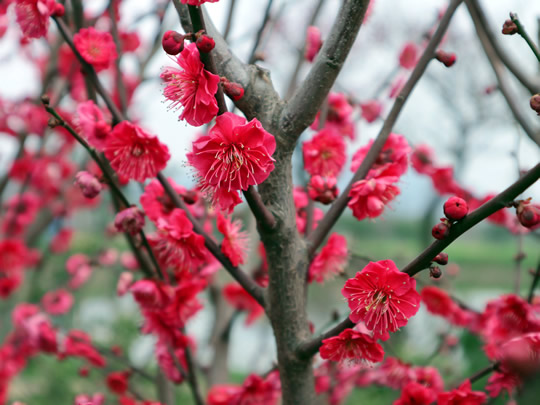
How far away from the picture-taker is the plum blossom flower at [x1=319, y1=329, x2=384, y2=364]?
795 mm

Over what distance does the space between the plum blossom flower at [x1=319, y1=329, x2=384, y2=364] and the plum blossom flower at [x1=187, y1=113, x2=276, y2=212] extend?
0.29 metres

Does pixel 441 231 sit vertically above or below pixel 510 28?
below

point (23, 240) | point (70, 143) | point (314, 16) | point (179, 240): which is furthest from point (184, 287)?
point (70, 143)

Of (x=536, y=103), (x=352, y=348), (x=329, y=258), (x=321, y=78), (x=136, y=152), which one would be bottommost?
(x=352, y=348)

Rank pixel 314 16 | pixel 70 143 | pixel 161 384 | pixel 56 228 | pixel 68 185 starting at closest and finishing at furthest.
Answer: pixel 314 16 < pixel 161 384 < pixel 68 185 < pixel 70 143 < pixel 56 228

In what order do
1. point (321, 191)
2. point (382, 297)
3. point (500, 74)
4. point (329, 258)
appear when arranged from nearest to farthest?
point (382, 297), point (321, 191), point (329, 258), point (500, 74)

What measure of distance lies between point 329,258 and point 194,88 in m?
0.59

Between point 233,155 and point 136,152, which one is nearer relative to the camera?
point 233,155

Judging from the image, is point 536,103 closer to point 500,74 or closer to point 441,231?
point 441,231

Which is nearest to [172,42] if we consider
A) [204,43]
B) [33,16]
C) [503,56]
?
[204,43]

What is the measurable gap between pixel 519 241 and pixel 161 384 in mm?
1373

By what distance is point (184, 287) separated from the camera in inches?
45.3

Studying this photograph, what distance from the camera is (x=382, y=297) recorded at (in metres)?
0.77

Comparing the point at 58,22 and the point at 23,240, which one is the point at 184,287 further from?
the point at 23,240
